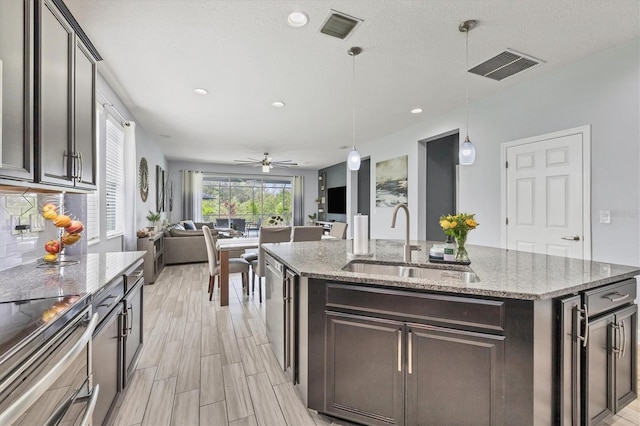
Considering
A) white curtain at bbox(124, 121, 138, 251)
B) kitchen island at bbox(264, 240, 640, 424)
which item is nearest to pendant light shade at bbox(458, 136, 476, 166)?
kitchen island at bbox(264, 240, 640, 424)

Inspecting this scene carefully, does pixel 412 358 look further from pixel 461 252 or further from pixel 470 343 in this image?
pixel 461 252

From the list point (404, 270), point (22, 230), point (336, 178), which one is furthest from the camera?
point (336, 178)

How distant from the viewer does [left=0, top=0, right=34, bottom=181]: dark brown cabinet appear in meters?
1.22

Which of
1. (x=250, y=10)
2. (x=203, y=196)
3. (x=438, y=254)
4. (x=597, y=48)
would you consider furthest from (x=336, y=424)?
(x=203, y=196)

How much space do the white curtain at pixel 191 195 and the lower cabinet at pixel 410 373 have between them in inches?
340

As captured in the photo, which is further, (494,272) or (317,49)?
(317,49)

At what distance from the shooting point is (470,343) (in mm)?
1363

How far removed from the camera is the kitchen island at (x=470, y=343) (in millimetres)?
1301

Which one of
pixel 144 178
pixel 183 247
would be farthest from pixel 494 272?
pixel 183 247

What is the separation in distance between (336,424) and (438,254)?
1.23 meters

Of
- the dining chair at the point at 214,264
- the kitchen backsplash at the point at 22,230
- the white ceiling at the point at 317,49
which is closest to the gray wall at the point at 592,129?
the white ceiling at the point at 317,49

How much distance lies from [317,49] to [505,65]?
1.98 m

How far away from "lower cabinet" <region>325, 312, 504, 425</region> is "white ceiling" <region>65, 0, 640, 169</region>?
2.20 m

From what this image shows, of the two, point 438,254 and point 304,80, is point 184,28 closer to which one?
point 304,80
